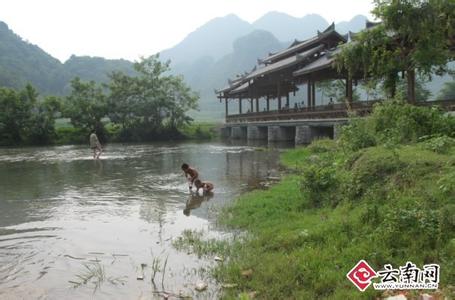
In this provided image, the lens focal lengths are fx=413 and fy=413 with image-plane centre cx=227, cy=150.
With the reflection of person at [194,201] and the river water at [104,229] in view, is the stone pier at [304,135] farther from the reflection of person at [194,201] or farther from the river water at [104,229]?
the reflection of person at [194,201]

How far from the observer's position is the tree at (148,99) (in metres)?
49.1

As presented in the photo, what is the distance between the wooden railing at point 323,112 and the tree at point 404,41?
1664 millimetres

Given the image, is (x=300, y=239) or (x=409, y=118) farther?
(x=409, y=118)

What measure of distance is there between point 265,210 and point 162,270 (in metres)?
3.55

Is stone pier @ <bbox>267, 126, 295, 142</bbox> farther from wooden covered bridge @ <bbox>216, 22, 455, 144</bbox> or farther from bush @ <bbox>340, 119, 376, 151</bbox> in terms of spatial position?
bush @ <bbox>340, 119, 376, 151</bbox>

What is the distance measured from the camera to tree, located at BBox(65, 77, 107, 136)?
47094mm

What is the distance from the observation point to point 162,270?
21.5 feet

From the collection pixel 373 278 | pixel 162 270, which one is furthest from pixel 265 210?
pixel 373 278

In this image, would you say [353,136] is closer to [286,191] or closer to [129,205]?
[286,191]

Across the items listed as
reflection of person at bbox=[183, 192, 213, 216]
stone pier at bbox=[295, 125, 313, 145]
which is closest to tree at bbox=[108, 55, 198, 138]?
stone pier at bbox=[295, 125, 313, 145]

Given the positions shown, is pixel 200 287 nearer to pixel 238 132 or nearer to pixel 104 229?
pixel 104 229

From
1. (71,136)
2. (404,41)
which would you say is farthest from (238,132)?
(404,41)

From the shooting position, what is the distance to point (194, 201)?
39.2 feet

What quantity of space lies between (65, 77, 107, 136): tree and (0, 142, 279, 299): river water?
101 feet
